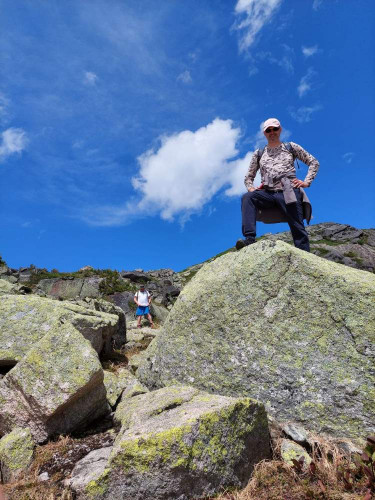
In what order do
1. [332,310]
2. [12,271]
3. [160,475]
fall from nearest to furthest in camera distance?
1. [160,475]
2. [332,310]
3. [12,271]

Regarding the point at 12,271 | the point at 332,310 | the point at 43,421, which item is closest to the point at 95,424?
the point at 43,421

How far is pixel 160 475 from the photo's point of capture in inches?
163

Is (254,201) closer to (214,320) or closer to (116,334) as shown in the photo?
(214,320)

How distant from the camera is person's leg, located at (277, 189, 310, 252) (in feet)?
27.0

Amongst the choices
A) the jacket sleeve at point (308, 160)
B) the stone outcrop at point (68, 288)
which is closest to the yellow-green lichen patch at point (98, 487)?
the jacket sleeve at point (308, 160)

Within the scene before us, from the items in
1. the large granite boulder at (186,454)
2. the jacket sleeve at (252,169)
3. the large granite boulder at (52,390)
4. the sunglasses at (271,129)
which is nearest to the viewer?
the large granite boulder at (186,454)

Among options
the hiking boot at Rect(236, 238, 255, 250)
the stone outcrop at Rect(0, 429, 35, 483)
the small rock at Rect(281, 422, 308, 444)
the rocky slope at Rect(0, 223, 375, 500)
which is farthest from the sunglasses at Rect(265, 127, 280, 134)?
the stone outcrop at Rect(0, 429, 35, 483)

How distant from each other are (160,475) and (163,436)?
0.42m

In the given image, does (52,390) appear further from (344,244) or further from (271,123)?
(344,244)

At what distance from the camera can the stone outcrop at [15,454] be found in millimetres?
5512

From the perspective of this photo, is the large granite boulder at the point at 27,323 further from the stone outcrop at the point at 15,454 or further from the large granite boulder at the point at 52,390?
the stone outcrop at the point at 15,454

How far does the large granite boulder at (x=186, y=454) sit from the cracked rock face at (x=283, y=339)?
3.49 feet

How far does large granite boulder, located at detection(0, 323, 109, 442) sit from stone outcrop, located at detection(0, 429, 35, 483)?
367 millimetres

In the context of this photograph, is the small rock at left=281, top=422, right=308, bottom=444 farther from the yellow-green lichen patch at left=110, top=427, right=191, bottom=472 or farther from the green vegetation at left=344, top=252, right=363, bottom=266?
the green vegetation at left=344, top=252, right=363, bottom=266
